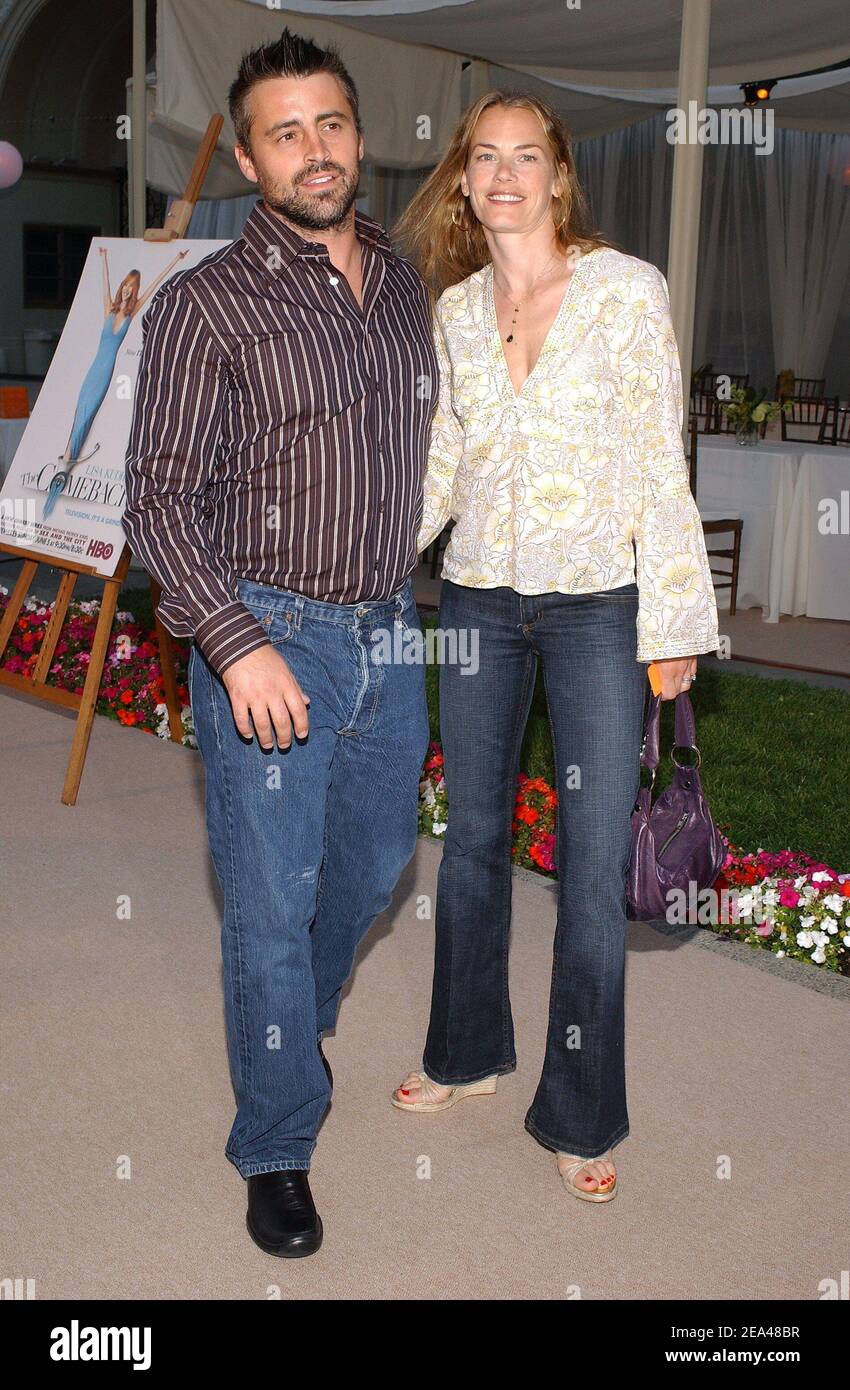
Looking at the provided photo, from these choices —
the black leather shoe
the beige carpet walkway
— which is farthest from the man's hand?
the beige carpet walkway

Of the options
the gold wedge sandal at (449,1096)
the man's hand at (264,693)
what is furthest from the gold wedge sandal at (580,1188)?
the man's hand at (264,693)

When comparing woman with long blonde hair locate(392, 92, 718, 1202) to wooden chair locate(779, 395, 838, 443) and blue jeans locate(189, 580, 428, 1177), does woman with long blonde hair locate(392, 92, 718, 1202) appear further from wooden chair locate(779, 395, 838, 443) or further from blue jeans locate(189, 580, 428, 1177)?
wooden chair locate(779, 395, 838, 443)

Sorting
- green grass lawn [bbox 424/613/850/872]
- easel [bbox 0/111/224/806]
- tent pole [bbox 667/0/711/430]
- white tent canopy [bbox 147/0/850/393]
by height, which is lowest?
green grass lawn [bbox 424/613/850/872]

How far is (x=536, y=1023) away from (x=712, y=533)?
5644 mm

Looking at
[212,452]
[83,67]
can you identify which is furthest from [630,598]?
[83,67]

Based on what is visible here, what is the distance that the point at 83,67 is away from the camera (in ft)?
68.8

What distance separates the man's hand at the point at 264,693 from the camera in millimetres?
2348

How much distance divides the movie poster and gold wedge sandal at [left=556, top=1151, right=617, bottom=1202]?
306 centimetres

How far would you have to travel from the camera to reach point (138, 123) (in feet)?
27.1

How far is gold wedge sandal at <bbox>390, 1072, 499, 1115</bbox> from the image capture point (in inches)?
123

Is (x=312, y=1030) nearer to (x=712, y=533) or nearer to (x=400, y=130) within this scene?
(x=712, y=533)

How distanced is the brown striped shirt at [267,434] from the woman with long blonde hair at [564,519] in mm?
161

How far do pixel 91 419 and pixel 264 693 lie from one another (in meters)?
3.41

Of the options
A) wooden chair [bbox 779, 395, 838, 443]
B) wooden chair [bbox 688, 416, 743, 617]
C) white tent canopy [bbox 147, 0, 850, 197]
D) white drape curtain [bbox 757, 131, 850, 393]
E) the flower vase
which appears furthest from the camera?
white drape curtain [bbox 757, 131, 850, 393]
